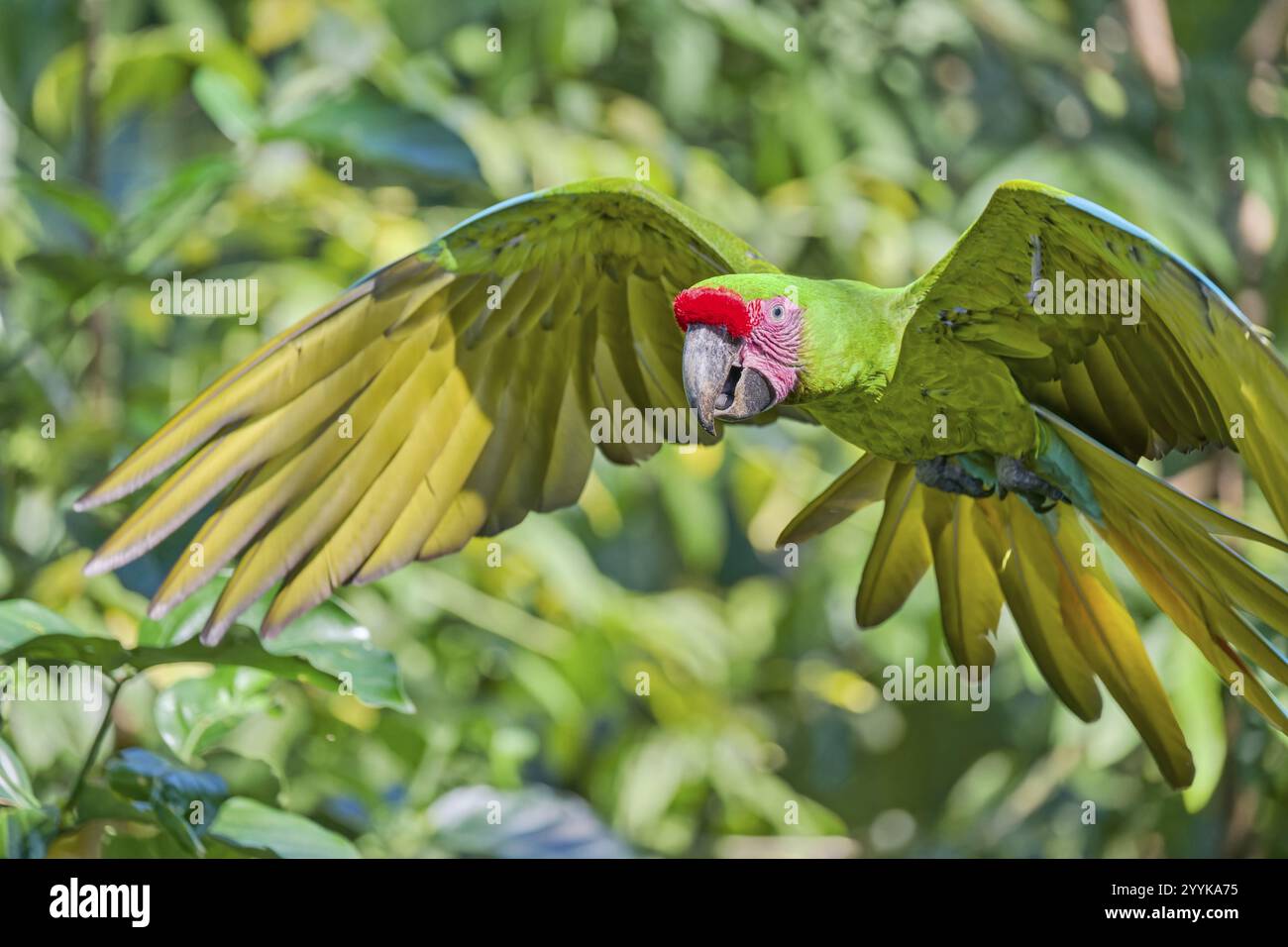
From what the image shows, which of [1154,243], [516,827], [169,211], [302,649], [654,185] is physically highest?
[654,185]

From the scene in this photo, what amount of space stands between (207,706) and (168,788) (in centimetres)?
16

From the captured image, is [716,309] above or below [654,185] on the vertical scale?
below

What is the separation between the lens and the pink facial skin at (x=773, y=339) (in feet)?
4.85

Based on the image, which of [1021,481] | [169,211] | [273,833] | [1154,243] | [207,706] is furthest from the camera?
[169,211]

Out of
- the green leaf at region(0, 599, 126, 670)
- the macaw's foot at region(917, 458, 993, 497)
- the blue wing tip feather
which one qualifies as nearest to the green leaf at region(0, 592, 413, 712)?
the green leaf at region(0, 599, 126, 670)

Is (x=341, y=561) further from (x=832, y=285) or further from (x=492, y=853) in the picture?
(x=832, y=285)

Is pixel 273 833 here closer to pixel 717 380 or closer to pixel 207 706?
pixel 207 706

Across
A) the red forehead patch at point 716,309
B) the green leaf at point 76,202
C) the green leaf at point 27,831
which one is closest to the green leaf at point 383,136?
the green leaf at point 76,202

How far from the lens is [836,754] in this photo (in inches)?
124

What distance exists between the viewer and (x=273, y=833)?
4.85 ft

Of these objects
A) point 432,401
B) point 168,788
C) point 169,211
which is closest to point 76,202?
point 169,211

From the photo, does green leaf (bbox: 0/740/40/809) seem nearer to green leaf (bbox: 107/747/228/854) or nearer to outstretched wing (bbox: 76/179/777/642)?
green leaf (bbox: 107/747/228/854)

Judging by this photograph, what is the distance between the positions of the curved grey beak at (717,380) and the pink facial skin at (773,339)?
0.04 feet

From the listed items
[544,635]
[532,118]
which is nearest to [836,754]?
[544,635]
